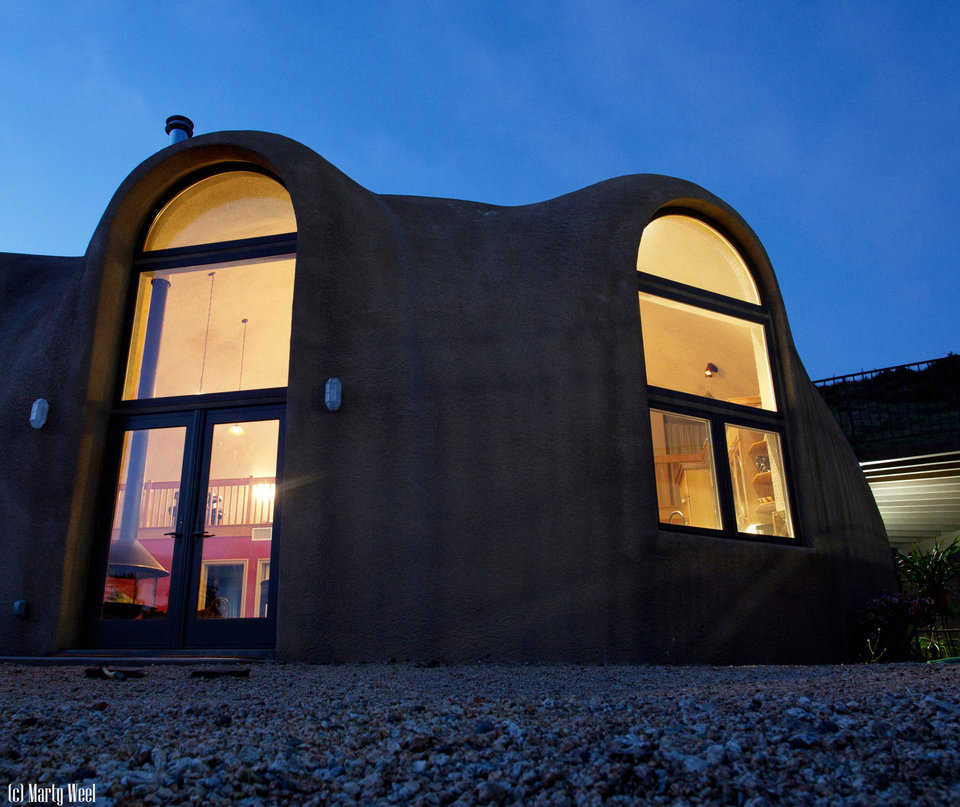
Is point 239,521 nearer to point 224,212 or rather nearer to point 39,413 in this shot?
point 39,413

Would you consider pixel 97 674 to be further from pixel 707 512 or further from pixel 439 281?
pixel 707 512

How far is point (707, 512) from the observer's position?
21.6 ft

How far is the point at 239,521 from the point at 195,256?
2689 mm

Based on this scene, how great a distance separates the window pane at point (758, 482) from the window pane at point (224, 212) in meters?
4.83

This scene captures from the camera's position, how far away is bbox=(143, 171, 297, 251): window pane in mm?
6812

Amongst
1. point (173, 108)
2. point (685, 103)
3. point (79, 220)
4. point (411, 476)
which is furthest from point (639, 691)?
point (79, 220)

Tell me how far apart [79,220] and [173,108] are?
1606 inches

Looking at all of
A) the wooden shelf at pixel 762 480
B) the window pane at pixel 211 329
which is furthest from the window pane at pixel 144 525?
the wooden shelf at pixel 762 480

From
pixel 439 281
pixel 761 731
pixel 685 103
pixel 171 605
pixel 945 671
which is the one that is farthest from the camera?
pixel 685 103

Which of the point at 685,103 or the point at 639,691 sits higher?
the point at 685,103

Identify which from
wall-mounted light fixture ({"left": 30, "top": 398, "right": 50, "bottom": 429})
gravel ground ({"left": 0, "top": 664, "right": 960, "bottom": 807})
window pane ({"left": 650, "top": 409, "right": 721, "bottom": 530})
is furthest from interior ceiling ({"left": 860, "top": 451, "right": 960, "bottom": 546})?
wall-mounted light fixture ({"left": 30, "top": 398, "right": 50, "bottom": 429})

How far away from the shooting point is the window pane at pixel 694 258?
23.6ft

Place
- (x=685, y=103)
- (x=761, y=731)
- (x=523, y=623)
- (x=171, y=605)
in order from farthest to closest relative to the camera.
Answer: (x=685, y=103) < (x=171, y=605) < (x=523, y=623) < (x=761, y=731)

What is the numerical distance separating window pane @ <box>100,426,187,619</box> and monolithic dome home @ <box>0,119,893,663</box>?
2 cm
